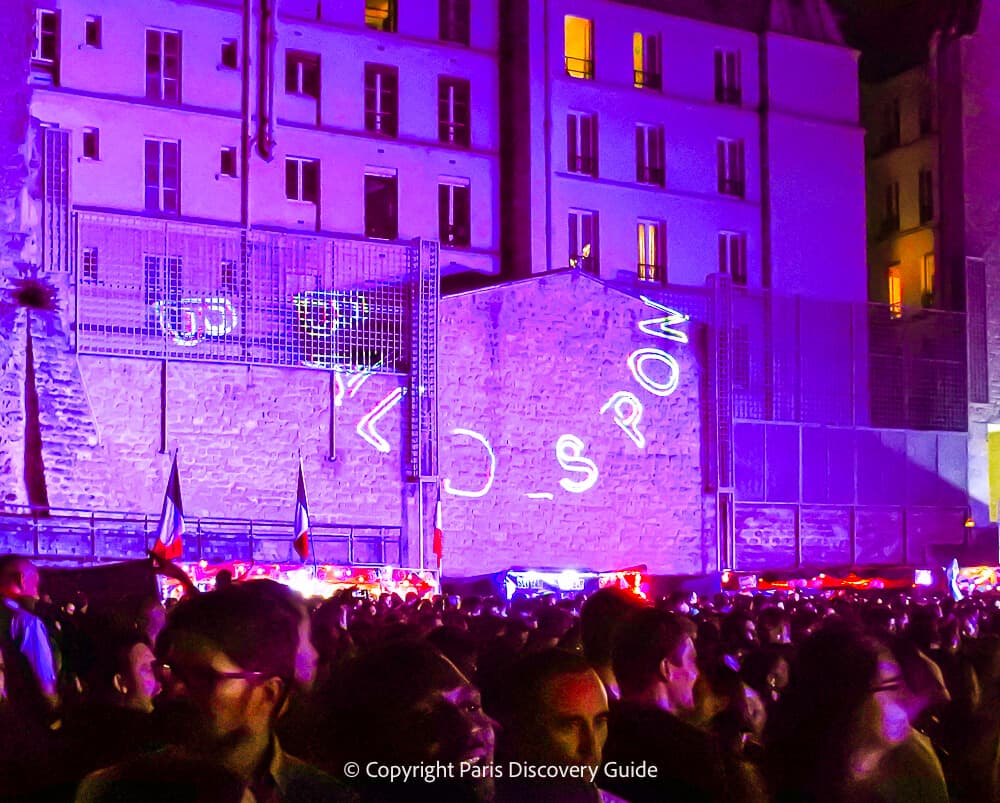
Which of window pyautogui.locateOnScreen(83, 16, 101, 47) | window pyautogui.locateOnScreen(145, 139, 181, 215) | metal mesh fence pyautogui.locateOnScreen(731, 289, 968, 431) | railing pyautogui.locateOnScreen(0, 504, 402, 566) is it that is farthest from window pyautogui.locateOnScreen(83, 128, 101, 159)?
metal mesh fence pyautogui.locateOnScreen(731, 289, 968, 431)

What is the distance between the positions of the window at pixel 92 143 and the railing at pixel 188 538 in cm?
1057

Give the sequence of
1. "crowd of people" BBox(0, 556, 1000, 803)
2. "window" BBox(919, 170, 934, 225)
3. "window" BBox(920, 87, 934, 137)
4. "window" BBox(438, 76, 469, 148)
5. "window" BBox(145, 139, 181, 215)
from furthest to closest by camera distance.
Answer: "window" BBox(920, 87, 934, 137), "window" BBox(919, 170, 934, 225), "window" BBox(438, 76, 469, 148), "window" BBox(145, 139, 181, 215), "crowd of people" BBox(0, 556, 1000, 803)

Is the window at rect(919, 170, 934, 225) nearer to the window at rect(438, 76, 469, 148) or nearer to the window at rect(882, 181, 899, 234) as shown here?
the window at rect(882, 181, 899, 234)

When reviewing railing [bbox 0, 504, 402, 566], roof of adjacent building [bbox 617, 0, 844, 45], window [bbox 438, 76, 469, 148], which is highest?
roof of adjacent building [bbox 617, 0, 844, 45]

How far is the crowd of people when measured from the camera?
14.2ft

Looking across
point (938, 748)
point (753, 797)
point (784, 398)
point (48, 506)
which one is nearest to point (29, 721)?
point (753, 797)

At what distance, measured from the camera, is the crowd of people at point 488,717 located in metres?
4.32

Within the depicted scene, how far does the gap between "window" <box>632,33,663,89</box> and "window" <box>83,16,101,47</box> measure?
48.1ft

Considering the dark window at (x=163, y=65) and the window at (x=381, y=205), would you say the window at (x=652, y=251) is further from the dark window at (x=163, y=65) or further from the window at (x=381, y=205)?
Result: the dark window at (x=163, y=65)

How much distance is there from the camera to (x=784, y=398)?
42844 mm

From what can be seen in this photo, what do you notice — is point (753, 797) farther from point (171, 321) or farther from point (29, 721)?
point (171, 321)

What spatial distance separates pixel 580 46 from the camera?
4641 centimetres

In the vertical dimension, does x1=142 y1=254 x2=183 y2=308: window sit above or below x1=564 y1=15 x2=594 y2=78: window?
below

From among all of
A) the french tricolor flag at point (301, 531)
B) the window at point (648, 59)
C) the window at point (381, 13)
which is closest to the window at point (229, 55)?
the window at point (381, 13)
